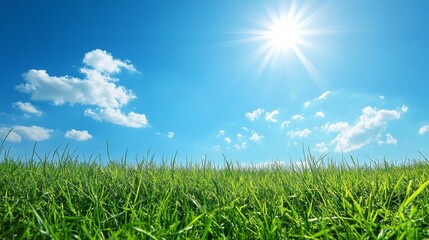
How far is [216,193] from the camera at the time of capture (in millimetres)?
3750

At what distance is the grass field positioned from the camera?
2699mm

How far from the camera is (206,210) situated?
10.8 ft

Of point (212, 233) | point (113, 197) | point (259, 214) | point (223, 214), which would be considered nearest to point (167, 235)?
point (212, 233)

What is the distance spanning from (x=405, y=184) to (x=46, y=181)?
3.82 m

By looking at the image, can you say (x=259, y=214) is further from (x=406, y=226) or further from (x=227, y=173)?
(x=227, y=173)

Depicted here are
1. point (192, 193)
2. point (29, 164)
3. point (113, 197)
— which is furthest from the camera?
point (29, 164)

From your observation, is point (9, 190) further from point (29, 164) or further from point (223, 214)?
point (223, 214)

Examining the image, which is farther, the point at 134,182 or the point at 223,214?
the point at 134,182

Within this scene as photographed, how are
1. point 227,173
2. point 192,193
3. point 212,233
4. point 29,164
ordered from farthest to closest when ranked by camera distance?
point 29,164
point 227,173
point 192,193
point 212,233

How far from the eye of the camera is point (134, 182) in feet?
13.3

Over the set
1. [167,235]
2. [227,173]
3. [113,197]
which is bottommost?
[167,235]

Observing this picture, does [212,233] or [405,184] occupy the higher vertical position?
[405,184]

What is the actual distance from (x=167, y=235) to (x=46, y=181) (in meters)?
2.02

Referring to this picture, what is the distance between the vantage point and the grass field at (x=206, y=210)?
270 centimetres
